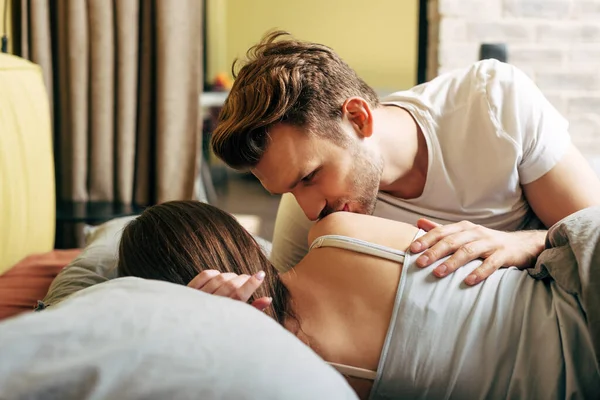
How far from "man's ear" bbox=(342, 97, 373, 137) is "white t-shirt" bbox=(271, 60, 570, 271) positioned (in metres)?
0.17

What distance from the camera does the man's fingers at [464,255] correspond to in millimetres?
1150

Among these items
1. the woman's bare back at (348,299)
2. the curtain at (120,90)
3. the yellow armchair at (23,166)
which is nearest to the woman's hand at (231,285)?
the woman's bare back at (348,299)

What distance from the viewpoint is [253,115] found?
4.77ft

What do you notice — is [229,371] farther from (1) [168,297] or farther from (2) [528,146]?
(2) [528,146]

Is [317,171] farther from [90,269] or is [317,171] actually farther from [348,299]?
[90,269]

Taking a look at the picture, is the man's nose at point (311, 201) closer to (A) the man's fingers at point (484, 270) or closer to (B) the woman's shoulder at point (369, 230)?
(B) the woman's shoulder at point (369, 230)

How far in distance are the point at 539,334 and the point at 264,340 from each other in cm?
52

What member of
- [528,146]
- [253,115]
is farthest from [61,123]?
[528,146]

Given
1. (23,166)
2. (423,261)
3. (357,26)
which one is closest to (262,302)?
(423,261)

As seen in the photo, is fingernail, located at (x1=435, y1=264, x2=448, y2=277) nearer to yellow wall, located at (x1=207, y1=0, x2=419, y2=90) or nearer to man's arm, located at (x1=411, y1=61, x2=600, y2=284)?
man's arm, located at (x1=411, y1=61, x2=600, y2=284)

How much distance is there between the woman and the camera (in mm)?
1063

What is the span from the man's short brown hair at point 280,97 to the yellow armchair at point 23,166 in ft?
1.86

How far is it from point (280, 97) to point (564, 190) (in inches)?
25.8

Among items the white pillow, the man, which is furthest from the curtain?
the white pillow
